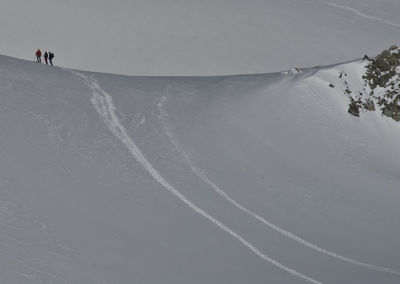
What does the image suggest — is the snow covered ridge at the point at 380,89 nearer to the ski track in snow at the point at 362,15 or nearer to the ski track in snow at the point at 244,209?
the ski track in snow at the point at 244,209

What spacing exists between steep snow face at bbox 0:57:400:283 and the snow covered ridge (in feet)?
0.73

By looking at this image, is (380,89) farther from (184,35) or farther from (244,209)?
(184,35)

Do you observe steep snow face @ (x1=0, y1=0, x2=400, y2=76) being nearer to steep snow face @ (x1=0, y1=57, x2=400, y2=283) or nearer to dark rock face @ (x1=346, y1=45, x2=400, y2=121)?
steep snow face @ (x1=0, y1=57, x2=400, y2=283)

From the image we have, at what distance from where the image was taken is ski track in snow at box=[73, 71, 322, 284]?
12.6 m

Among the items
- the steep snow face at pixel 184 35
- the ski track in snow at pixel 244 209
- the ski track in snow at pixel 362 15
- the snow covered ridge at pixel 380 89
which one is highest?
the ski track in snow at pixel 362 15

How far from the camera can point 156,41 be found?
41.2 metres

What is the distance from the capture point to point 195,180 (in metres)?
16.6

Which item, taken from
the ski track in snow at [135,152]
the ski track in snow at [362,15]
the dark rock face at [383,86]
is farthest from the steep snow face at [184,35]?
the dark rock face at [383,86]

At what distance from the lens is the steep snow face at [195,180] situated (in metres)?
11.6

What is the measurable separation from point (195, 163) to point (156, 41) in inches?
956

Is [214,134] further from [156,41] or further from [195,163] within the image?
[156,41]

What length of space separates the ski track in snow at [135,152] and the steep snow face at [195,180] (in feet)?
0.13

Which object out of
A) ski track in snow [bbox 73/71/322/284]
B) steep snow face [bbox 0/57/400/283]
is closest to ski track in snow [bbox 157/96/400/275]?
steep snow face [bbox 0/57/400/283]

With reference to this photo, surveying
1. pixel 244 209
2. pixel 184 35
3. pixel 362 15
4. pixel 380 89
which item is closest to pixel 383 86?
pixel 380 89
